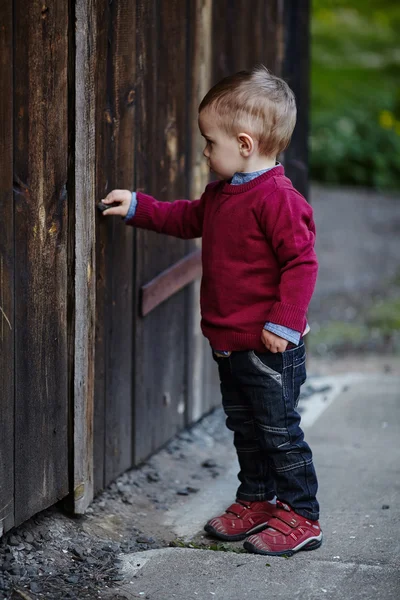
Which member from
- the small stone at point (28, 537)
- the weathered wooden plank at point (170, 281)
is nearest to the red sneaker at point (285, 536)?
the small stone at point (28, 537)

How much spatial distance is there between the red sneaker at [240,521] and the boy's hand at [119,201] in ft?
3.84

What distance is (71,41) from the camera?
9.46 feet

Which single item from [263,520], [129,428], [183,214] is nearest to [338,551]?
[263,520]

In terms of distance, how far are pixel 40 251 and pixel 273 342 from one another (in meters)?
0.81

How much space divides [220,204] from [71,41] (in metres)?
0.73

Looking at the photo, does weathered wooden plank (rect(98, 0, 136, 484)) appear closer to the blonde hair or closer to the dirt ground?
the dirt ground

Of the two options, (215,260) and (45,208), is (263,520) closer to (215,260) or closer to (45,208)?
(215,260)

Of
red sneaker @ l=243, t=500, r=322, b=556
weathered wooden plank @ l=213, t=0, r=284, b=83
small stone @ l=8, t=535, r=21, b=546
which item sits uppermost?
weathered wooden plank @ l=213, t=0, r=284, b=83

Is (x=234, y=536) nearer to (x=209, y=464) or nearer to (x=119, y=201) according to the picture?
(x=209, y=464)

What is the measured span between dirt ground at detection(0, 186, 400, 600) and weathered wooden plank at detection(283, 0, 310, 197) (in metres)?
1.47

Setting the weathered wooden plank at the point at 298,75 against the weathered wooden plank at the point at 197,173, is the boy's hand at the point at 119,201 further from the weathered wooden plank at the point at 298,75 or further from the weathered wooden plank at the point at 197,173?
the weathered wooden plank at the point at 298,75

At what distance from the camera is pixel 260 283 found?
2883mm

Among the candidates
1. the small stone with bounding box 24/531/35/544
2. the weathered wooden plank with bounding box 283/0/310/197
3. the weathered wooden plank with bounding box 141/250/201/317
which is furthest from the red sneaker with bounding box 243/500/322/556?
the weathered wooden plank with bounding box 283/0/310/197

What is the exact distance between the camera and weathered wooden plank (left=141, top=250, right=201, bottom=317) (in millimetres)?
3668
